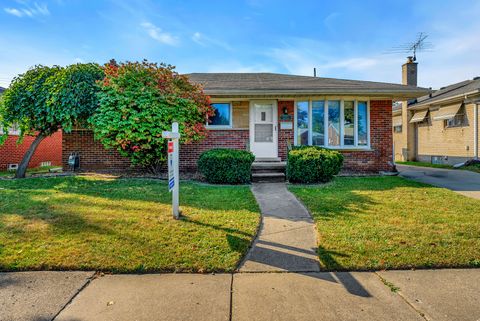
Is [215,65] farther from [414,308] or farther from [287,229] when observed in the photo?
[414,308]

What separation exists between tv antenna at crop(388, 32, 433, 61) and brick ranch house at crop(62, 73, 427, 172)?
33.5 feet

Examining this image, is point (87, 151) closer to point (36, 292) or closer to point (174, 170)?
point (174, 170)

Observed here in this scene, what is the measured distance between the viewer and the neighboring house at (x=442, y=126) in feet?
46.4

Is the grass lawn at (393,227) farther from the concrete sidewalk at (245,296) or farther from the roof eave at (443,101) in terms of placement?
the roof eave at (443,101)

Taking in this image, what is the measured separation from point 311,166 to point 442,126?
12.5m

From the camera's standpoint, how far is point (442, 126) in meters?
16.3

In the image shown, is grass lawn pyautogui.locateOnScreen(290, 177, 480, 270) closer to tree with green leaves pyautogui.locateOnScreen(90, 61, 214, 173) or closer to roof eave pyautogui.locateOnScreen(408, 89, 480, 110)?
tree with green leaves pyautogui.locateOnScreen(90, 61, 214, 173)

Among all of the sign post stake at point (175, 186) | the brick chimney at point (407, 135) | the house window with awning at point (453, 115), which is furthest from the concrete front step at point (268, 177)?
the brick chimney at point (407, 135)

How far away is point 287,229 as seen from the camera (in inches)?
179

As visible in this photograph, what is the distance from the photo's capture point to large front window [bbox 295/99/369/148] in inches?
421

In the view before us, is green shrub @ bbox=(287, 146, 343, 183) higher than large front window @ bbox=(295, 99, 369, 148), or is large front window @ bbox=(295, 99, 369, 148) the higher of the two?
large front window @ bbox=(295, 99, 369, 148)

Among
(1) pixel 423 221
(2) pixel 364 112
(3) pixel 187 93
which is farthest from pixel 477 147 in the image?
(3) pixel 187 93

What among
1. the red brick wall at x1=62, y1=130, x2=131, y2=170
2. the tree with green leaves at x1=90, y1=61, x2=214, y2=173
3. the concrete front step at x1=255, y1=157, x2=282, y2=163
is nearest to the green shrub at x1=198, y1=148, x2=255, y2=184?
the tree with green leaves at x1=90, y1=61, x2=214, y2=173

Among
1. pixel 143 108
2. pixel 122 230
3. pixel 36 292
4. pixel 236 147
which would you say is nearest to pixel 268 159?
pixel 236 147
